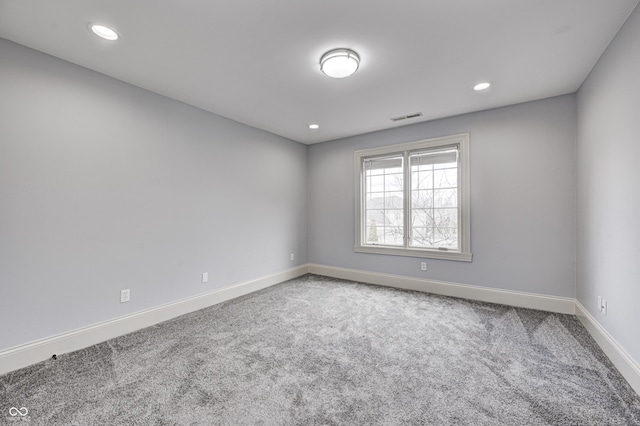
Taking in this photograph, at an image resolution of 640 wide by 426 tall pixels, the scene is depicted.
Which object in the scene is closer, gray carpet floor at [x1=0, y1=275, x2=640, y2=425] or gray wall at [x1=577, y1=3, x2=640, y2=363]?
gray carpet floor at [x1=0, y1=275, x2=640, y2=425]

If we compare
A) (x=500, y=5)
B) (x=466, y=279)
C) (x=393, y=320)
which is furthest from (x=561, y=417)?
(x=500, y=5)

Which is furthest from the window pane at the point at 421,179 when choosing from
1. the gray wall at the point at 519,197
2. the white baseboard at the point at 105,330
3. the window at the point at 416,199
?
the white baseboard at the point at 105,330

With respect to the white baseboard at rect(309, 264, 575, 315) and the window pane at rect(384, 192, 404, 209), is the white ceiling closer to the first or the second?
the window pane at rect(384, 192, 404, 209)

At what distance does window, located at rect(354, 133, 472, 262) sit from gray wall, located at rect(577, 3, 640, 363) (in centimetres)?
121

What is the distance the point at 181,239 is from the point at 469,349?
10.6 ft

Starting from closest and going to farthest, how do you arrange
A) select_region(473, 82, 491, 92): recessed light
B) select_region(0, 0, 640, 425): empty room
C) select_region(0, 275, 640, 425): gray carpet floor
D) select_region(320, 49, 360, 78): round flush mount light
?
select_region(0, 275, 640, 425): gray carpet floor → select_region(0, 0, 640, 425): empty room → select_region(320, 49, 360, 78): round flush mount light → select_region(473, 82, 491, 92): recessed light

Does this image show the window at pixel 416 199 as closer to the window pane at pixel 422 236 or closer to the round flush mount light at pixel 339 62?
the window pane at pixel 422 236

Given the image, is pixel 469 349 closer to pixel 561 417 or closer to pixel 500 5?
pixel 561 417

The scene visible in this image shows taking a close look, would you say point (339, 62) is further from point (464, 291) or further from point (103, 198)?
point (464, 291)

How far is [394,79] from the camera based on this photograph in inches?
107

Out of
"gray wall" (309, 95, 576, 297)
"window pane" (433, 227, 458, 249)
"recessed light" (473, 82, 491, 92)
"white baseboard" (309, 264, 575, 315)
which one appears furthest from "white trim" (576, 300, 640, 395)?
"recessed light" (473, 82, 491, 92)

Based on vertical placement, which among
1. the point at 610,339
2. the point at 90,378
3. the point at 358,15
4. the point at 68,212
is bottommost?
the point at 90,378

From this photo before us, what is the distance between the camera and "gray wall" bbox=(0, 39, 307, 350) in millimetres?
2127

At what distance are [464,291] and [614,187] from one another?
206 centimetres
